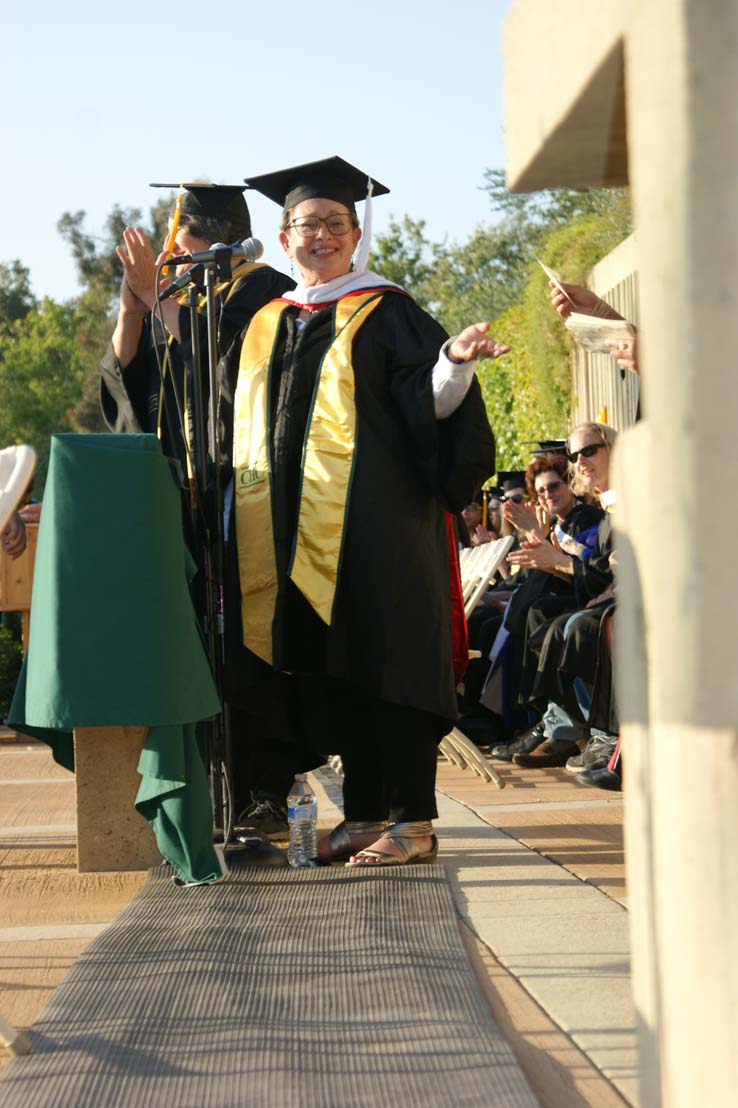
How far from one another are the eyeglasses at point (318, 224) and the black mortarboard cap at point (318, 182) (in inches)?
2.2

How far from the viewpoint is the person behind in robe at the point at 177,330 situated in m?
5.08

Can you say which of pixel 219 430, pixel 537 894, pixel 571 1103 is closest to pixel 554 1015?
pixel 571 1103

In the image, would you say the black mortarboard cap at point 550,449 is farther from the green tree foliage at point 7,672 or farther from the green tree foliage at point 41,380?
the green tree foliage at point 41,380

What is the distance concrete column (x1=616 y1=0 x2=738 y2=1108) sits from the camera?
1456 millimetres

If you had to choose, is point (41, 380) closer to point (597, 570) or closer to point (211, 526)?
point (597, 570)

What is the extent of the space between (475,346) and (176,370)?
1502 mm

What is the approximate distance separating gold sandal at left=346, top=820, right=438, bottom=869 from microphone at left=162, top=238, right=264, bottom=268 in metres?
1.85

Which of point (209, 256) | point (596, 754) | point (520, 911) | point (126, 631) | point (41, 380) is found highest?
point (41, 380)

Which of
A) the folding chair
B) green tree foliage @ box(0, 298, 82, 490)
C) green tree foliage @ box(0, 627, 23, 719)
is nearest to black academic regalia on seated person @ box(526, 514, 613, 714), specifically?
the folding chair

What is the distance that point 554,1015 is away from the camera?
112 inches

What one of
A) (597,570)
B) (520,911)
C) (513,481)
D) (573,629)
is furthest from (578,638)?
(513,481)

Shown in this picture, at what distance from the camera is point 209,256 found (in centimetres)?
464

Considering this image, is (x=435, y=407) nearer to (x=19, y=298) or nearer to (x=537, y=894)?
(x=537, y=894)

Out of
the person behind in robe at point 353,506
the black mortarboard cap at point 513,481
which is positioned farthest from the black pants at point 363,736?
the black mortarboard cap at point 513,481
